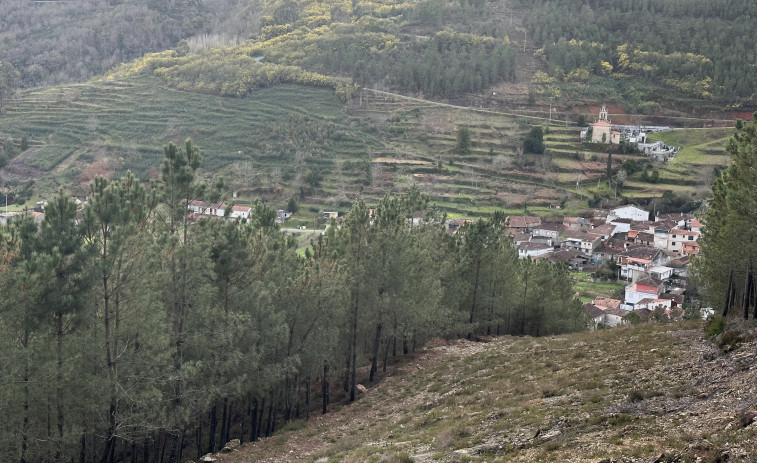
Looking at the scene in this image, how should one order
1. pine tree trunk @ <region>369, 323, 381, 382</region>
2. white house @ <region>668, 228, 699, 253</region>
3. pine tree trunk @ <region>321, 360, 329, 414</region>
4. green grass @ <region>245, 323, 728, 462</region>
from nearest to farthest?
green grass @ <region>245, 323, 728, 462</region> < pine tree trunk @ <region>321, 360, 329, 414</region> < pine tree trunk @ <region>369, 323, 381, 382</region> < white house @ <region>668, 228, 699, 253</region>

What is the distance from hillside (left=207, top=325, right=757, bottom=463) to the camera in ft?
34.6

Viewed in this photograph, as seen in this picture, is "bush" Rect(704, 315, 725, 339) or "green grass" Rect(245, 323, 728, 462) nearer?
"green grass" Rect(245, 323, 728, 462)

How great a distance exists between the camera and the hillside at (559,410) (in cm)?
1055

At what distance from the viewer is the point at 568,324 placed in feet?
114

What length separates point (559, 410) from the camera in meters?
13.8

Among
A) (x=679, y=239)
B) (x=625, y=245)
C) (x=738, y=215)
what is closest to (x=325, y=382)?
(x=738, y=215)

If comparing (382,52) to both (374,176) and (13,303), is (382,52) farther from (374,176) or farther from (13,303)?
(13,303)

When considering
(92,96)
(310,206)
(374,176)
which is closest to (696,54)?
(374,176)

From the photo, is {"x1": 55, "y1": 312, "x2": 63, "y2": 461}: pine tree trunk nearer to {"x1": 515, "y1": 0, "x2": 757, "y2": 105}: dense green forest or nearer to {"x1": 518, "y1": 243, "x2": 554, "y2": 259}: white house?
{"x1": 518, "y1": 243, "x2": 554, "y2": 259}: white house

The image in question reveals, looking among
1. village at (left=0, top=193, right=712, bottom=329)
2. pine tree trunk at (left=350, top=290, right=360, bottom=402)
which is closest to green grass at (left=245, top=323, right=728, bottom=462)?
pine tree trunk at (left=350, top=290, right=360, bottom=402)

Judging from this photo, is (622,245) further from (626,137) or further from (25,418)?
(25,418)

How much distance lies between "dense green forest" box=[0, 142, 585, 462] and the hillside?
6.66 feet

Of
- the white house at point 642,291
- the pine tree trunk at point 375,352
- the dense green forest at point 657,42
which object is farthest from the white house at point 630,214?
the pine tree trunk at point 375,352

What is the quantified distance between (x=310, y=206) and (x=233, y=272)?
1955 inches
